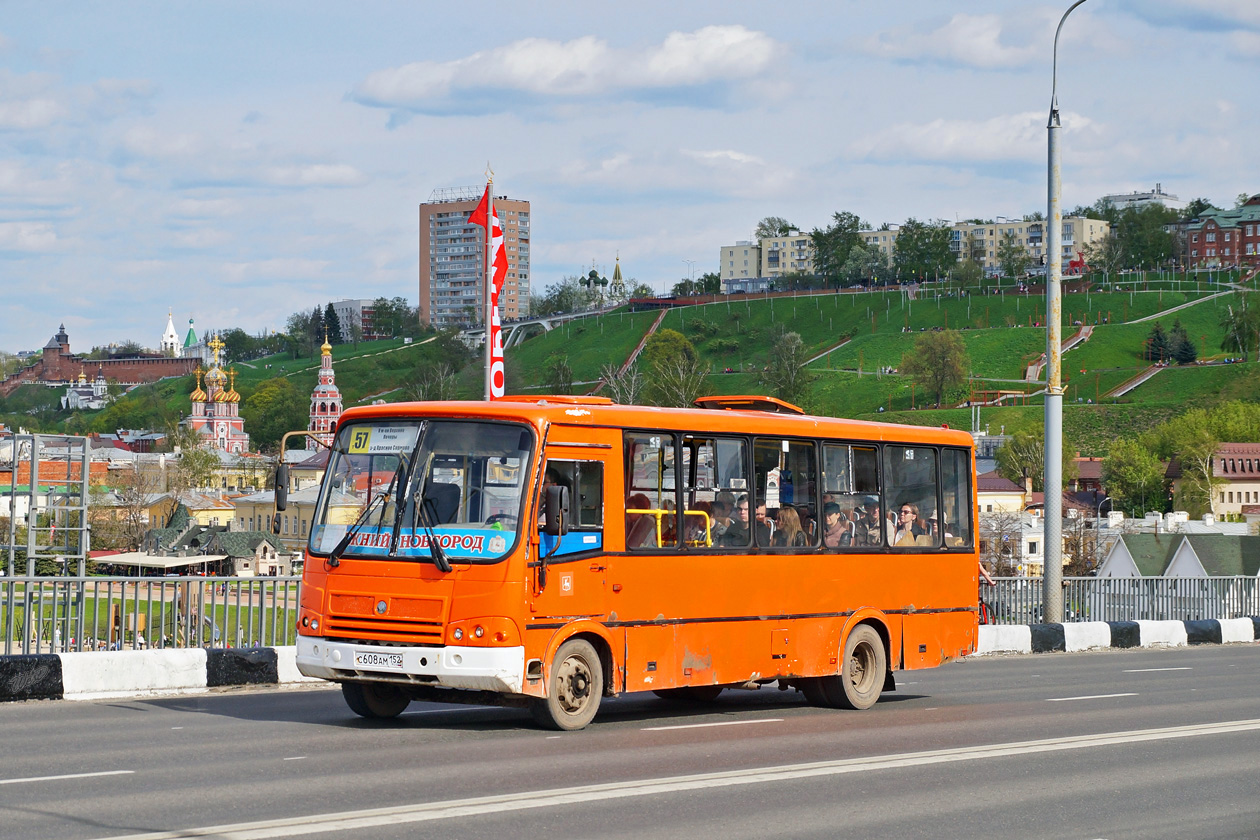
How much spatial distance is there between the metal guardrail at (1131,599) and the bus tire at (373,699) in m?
A: 15.6

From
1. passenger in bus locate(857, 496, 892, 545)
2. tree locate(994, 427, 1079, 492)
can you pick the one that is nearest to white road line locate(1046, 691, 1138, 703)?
passenger in bus locate(857, 496, 892, 545)

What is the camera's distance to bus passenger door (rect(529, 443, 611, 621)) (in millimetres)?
12789

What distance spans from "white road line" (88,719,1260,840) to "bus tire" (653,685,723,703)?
4139 millimetres

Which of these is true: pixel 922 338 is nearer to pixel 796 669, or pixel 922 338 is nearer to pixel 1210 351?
pixel 1210 351

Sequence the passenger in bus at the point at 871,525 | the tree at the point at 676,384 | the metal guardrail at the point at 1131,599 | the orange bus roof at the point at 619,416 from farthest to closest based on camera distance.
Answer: the tree at the point at 676,384, the metal guardrail at the point at 1131,599, the passenger in bus at the point at 871,525, the orange bus roof at the point at 619,416

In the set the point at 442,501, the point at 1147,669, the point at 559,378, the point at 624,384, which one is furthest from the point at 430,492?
the point at 559,378

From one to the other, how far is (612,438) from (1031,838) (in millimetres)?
5926

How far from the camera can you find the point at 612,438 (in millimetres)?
13586

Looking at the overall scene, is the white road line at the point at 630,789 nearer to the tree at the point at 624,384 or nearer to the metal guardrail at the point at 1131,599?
the metal guardrail at the point at 1131,599

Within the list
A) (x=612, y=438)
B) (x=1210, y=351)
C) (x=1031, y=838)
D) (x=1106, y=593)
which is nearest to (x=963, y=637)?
(x=612, y=438)

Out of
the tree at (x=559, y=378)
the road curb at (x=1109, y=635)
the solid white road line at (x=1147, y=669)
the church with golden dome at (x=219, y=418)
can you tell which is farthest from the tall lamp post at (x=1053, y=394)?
the church with golden dome at (x=219, y=418)

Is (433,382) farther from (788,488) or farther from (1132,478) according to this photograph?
(788,488)

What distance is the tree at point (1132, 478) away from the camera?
12231 cm

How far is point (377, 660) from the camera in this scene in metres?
12.7
